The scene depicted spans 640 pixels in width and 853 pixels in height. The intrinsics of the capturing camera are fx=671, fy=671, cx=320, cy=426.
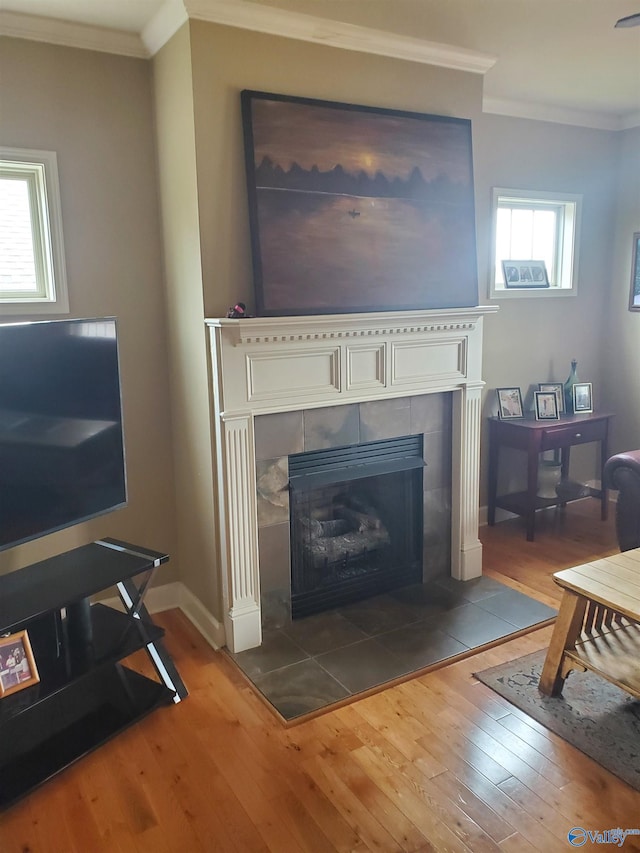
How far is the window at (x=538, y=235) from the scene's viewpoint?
13.5ft

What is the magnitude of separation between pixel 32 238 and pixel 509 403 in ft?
9.46

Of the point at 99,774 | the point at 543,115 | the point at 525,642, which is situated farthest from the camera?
the point at 543,115

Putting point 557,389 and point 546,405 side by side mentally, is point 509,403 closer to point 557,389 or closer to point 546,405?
point 546,405

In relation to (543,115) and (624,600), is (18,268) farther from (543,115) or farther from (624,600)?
(543,115)

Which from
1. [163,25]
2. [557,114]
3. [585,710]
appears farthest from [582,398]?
[163,25]

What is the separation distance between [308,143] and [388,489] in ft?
5.47

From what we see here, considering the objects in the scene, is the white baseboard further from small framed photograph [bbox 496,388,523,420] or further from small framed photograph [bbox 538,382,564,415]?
small framed photograph [bbox 538,382,564,415]

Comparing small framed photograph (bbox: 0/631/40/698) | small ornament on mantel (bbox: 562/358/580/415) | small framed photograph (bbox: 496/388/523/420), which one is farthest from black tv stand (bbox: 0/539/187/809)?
small ornament on mantel (bbox: 562/358/580/415)

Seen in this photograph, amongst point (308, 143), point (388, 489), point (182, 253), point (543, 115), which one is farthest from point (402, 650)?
point (543, 115)

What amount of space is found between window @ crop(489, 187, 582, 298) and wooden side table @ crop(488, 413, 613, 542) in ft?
2.72

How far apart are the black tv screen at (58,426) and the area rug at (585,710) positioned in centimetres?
169

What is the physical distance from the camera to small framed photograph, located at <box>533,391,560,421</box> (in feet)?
13.9

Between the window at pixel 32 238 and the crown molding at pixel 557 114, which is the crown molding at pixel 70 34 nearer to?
the window at pixel 32 238

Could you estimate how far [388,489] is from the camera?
134 inches
